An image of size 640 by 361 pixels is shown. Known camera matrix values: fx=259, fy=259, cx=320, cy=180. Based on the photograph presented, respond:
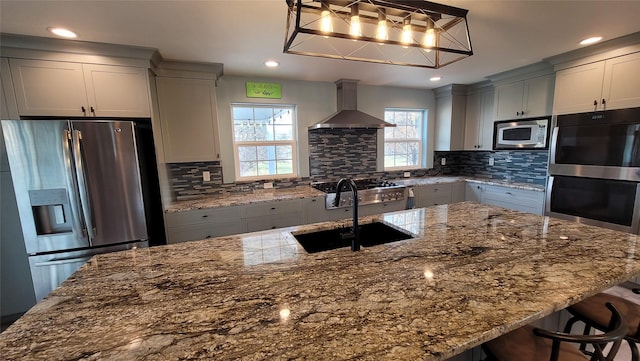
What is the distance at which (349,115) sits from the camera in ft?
11.6

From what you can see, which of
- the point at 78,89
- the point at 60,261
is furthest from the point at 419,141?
the point at 60,261

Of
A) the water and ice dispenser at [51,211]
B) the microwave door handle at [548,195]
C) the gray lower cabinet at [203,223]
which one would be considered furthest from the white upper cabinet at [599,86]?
the water and ice dispenser at [51,211]

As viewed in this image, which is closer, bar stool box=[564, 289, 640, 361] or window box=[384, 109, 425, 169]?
bar stool box=[564, 289, 640, 361]

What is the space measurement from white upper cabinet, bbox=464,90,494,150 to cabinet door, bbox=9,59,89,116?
15.8ft

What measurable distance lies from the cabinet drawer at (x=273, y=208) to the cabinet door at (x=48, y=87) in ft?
5.55

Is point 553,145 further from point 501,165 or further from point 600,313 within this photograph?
point 600,313

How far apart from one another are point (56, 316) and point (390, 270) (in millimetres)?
1224

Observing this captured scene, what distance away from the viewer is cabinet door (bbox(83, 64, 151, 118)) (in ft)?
7.28

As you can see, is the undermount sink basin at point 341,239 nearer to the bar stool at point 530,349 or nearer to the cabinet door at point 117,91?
the bar stool at point 530,349

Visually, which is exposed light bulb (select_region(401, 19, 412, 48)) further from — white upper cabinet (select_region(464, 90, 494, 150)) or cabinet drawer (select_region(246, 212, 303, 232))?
white upper cabinet (select_region(464, 90, 494, 150))

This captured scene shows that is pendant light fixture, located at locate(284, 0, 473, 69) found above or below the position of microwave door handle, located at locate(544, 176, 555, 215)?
above

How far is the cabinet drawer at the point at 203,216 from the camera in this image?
8.56 ft

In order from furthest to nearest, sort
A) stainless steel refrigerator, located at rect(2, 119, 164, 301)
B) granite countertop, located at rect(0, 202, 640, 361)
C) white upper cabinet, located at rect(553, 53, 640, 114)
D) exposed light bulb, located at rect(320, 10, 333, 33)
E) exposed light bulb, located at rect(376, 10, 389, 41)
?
white upper cabinet, located at rect(553, 53, 640, 114) → stainless steel refrigerator, located at rect(2, 119, 164, 301) → exposed light bulb, located at rect(376, 10, 389, 41) → exposed light bulb, located at rect(320, 10, 333, 33) → granite countertop, located at rect(0, 202, 640, 361)

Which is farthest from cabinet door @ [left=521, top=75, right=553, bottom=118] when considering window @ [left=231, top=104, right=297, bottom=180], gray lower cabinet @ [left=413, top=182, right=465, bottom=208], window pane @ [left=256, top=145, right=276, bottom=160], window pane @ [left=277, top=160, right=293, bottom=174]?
window pane @ [left=256, top=145, right=276, bottom=160]
